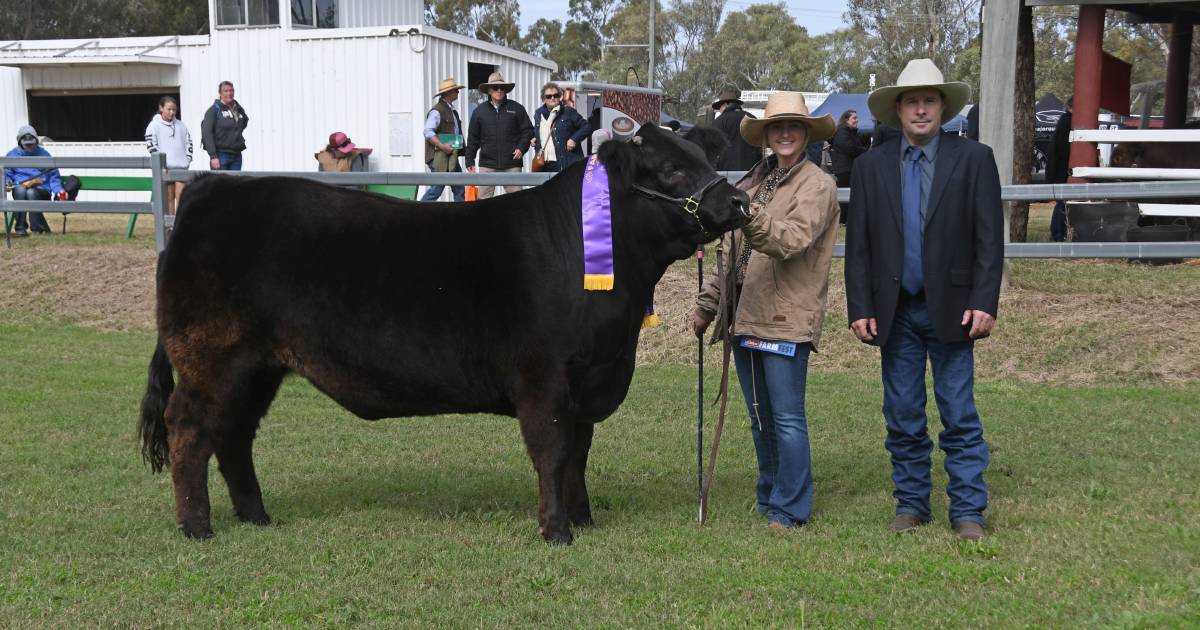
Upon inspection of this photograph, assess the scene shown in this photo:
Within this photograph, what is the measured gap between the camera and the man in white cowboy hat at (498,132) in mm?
14523

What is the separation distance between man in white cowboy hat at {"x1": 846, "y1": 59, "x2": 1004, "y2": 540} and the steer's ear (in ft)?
2.25

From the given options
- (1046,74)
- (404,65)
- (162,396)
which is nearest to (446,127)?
(404,65)

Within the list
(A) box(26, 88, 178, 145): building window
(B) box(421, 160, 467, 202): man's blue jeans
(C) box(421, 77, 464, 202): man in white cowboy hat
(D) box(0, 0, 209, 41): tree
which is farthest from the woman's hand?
(D) box(0, 0, 209, 41): tree

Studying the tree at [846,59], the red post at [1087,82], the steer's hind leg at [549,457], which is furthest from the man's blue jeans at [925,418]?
the tree at [846,59]

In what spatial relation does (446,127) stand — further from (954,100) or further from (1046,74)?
(1046,74)

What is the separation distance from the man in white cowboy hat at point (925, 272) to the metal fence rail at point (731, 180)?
1.77 meters

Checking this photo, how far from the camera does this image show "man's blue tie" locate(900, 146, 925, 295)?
18.3 ft

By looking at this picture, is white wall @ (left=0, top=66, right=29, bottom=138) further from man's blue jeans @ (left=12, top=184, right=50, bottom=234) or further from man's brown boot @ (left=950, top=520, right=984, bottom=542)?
man's brown boot @ (left=950, top=520, right=984, bottom=542)

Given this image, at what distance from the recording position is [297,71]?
23641 millimetres

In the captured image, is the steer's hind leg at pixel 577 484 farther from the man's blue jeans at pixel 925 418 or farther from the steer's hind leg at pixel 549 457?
the man's blue jeans at pixel 925 418

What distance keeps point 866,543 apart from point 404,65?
18.8 meters

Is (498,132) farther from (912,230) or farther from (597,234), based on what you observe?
(912,230)

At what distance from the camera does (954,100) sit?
18.6ft

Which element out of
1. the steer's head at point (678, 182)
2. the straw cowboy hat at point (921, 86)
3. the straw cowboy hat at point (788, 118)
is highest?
the straw cowboy hat at point (921, 86)
